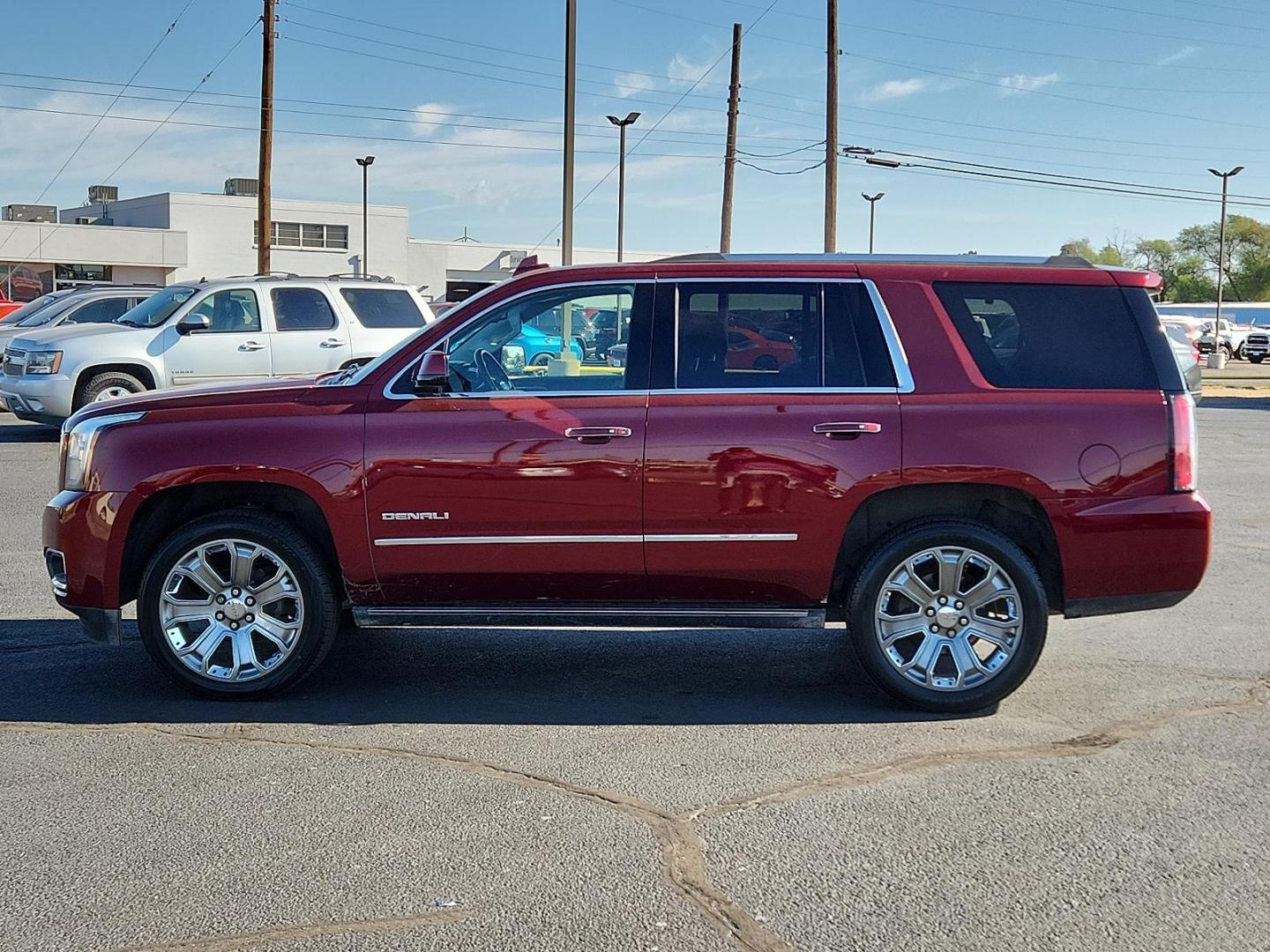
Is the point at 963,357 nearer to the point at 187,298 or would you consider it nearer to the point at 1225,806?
the point at 1225,806

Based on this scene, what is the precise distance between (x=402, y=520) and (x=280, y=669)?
86 cm

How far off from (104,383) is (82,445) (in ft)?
34.9

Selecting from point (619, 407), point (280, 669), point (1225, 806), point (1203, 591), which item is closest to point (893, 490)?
point (619, 407)

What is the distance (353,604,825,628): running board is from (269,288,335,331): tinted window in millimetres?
11051

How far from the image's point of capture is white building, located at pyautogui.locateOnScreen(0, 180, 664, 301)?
51094 mm

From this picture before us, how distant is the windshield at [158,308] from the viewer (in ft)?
53.6

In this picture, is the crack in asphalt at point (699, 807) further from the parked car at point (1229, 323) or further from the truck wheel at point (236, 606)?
the parked car at point (1229, 323)

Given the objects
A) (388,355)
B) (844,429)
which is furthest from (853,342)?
(388,355)

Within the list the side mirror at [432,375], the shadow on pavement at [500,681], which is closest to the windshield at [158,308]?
the shadow on pavement at [500,681]

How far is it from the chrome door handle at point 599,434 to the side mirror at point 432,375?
0.60 m

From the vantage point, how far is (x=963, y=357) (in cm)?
589

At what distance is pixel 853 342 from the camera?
5.93 m

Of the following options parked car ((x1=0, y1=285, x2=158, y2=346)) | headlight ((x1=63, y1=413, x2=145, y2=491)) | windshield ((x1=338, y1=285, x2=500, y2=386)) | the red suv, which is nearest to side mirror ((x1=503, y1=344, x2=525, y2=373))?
the red suv

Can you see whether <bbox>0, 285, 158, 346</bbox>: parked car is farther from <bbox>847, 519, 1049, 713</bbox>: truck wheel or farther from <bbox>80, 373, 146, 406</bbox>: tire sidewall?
<bbox>847, 519, 1049, 713</bbox>: truck wheel
